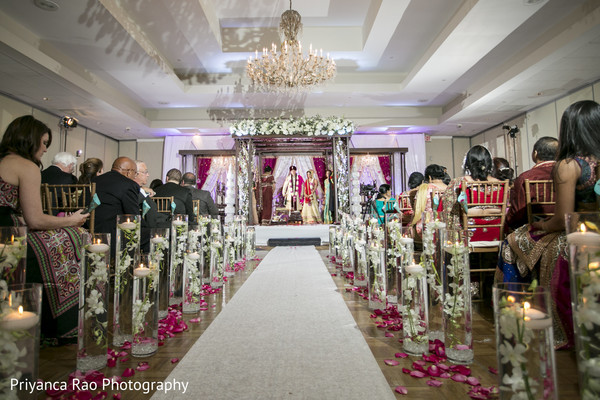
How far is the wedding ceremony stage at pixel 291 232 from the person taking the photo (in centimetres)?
778

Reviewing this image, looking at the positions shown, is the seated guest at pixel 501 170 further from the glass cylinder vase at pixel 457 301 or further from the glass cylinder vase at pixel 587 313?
the glass cylinder vase at pixel 587 313

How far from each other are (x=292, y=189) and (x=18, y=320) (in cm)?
963

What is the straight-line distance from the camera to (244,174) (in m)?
8.52

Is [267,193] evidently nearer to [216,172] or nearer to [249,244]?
[216,172]

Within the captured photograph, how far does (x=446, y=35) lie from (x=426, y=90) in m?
3.02

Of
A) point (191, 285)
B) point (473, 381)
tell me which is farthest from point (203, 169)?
point (473, 381)

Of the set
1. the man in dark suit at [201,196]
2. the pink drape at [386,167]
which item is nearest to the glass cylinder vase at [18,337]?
the man in dark suit at [201,196]

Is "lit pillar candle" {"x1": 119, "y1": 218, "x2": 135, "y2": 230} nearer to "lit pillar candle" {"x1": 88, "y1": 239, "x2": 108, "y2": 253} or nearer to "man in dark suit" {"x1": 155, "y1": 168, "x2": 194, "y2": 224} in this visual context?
"lit pillar candle" {"x1": 88, "y1": 239, "x2": 108, "y2": 253}

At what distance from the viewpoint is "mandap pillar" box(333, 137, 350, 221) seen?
27.8 ft

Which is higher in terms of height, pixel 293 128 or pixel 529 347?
pixel 293 128

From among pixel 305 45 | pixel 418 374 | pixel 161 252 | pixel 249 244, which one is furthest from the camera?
pixel 305 45

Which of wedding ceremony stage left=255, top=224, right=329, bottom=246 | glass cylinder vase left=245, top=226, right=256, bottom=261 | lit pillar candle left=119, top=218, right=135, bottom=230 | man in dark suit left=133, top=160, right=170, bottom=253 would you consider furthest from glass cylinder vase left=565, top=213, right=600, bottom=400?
wedding ceremony stage left=255, top=224, right=329, bottom=246

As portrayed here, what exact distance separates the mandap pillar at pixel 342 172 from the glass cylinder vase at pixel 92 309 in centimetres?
707

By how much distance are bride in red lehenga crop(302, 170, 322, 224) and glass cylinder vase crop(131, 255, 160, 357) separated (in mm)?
8175
